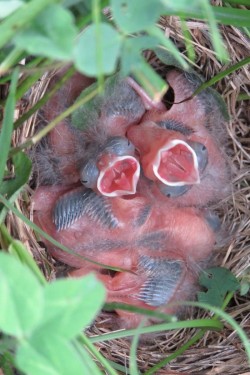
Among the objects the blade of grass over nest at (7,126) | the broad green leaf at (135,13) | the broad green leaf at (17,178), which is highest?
the broad green leaf at (135,13)

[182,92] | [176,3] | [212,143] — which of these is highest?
[176,3]

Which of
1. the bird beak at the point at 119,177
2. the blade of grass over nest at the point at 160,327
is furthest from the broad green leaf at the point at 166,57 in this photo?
the blade of grass over nest at the point at 160,327

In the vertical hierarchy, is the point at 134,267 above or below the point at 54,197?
below

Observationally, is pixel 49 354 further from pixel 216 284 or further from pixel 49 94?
pixel 216 284

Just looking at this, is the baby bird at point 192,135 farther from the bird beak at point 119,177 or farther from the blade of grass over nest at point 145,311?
the blade of grass over nest at point 145,311

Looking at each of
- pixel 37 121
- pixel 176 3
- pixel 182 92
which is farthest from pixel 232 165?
pixel 176 3

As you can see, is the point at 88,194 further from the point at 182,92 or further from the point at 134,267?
the point at 182,92
